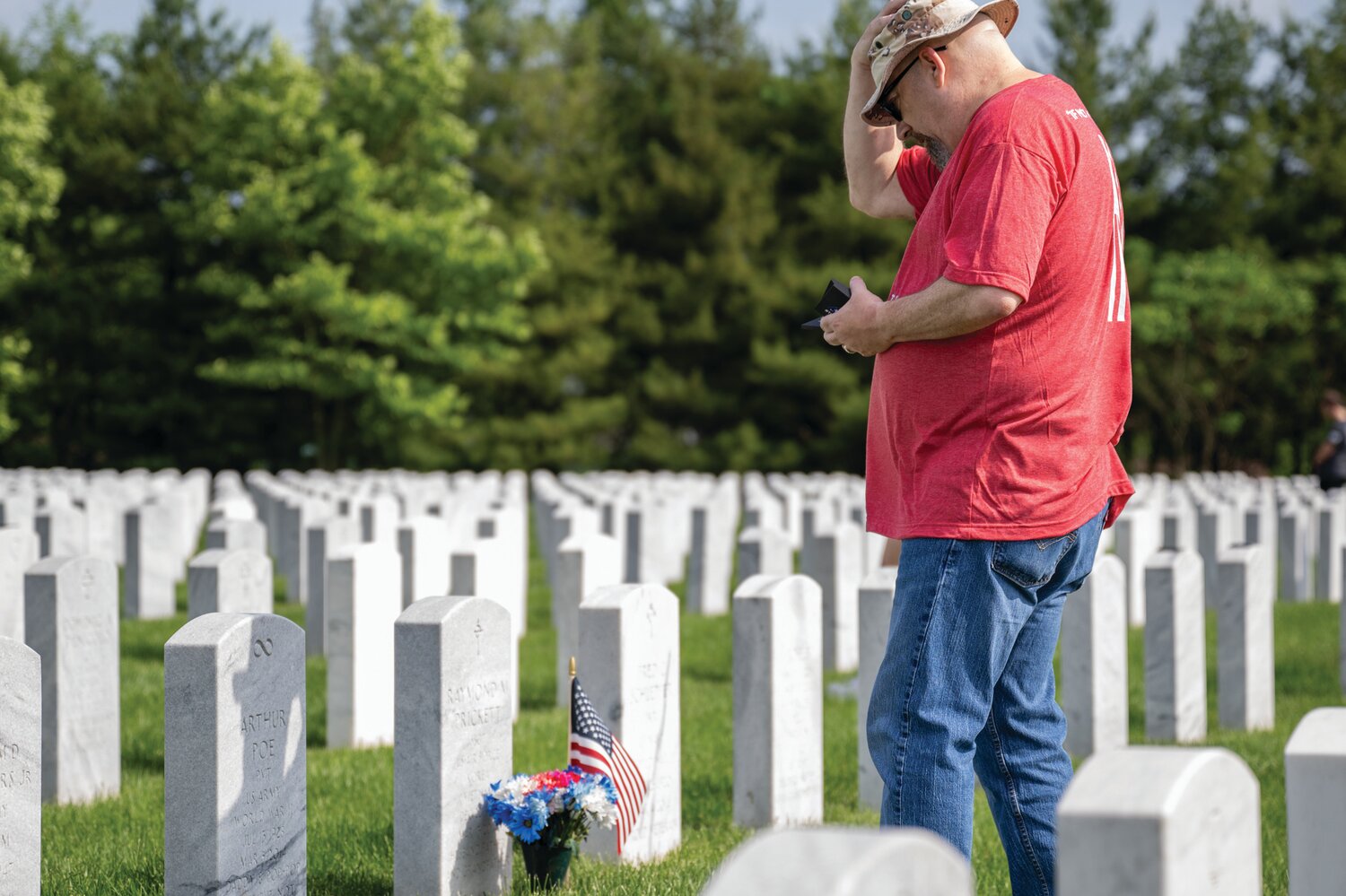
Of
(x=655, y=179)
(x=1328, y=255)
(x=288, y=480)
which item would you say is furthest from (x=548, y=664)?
(x=1328, y=255)

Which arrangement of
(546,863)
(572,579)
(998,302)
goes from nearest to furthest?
(998,302)
(546,863)
(572,579)

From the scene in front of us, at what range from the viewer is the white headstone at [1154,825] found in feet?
6.49

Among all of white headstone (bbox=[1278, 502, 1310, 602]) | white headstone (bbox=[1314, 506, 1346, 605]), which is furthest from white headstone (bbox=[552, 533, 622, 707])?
white headstone (bbox=[1314, 506, 1346, 605])

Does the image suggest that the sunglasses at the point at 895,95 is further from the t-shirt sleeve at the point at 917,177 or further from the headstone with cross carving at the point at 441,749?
the headstone with cross carving at the point at 441,749

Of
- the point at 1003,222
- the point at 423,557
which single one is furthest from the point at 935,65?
the point at 423,557

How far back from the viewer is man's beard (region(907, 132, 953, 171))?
3457 millimetres

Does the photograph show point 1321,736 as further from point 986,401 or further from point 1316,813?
point 986,401

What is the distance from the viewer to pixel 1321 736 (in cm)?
254

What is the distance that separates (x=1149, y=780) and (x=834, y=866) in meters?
0.61

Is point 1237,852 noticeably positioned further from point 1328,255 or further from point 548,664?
point 1328,255

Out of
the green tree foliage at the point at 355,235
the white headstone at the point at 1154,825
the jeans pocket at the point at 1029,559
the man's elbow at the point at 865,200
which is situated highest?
the green tree foliage at the point at 355,235

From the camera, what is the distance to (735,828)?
537 cm

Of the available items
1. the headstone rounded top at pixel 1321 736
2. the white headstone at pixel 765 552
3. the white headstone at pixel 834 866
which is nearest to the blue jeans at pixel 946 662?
the headstone rounded top at pixel 1321 736

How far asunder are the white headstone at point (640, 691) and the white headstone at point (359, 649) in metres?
2.38
